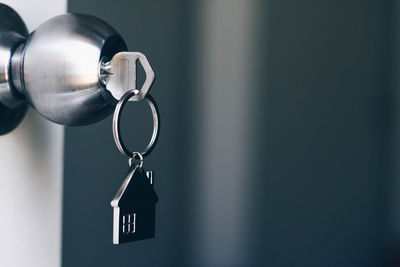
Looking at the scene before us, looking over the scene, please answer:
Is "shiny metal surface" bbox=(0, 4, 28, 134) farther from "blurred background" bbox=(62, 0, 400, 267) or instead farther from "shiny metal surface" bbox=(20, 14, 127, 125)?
"blurred background" bbox=(62, 0, 400, 267)

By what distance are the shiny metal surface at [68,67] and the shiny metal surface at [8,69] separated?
3cm

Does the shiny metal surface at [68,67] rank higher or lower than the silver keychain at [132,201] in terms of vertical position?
higher

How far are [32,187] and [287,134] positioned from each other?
997 mm

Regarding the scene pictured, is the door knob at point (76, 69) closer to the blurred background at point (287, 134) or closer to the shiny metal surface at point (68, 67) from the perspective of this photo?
the shiny metal surface at point (68, 67)

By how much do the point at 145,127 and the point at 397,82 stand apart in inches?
40.5

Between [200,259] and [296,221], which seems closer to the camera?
[200,259]

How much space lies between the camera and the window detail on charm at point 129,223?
1.18ft

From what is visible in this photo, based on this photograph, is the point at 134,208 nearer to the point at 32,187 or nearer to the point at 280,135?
the point at 32,187

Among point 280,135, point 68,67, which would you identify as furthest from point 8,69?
point 280,135

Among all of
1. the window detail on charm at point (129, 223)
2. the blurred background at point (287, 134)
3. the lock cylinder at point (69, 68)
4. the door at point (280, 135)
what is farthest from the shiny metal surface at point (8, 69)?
the blurred background at point (287, 134)

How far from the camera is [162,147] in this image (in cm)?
87

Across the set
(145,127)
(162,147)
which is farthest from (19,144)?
(162,147)

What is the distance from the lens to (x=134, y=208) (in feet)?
1.21

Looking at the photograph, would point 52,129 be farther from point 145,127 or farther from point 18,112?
point 145,127
